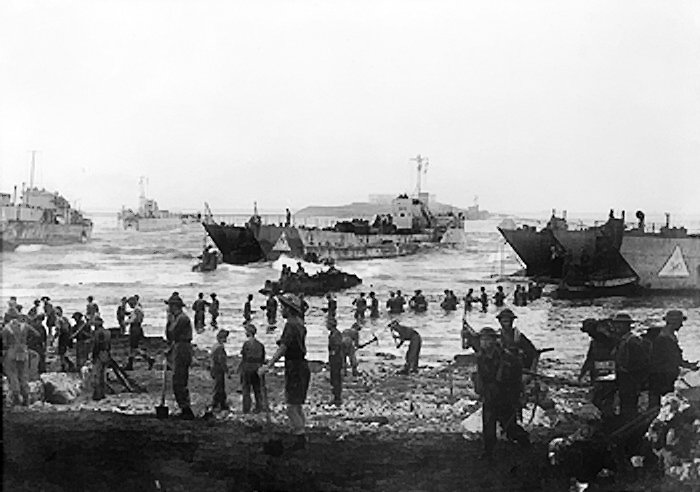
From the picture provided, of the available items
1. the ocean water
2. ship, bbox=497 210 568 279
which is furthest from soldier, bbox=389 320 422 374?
ship, bbox=497 210 568 279

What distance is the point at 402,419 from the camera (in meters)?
3.84

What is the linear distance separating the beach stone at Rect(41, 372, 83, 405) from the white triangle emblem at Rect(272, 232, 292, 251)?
49.9 inches

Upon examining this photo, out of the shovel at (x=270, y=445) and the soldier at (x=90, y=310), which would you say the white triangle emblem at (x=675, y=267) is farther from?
the soldier at (x=90, y=310)

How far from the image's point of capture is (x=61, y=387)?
4.17 metres

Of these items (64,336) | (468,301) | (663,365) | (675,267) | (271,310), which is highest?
(675,267)

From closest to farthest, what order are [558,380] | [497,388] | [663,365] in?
1. [497,388]
2. [663,365]
3. [558,380]

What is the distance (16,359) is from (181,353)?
0.92 metres

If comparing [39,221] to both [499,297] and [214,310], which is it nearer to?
[214,310]

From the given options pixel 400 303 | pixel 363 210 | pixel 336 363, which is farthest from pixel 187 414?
pixel 363 210

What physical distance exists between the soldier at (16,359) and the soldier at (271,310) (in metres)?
1.27

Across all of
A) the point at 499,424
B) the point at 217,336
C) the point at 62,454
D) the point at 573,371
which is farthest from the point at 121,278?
the point at 573,371

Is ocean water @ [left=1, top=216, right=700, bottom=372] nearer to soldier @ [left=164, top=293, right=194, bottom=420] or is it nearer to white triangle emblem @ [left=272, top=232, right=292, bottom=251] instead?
white triangle emblem @ [left=272, top=232, right=292, bottom=251]

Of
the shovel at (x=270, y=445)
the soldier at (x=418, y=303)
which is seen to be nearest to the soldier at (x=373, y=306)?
the soldier at (x=418, y=303)

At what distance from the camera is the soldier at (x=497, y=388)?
3.45 metres
